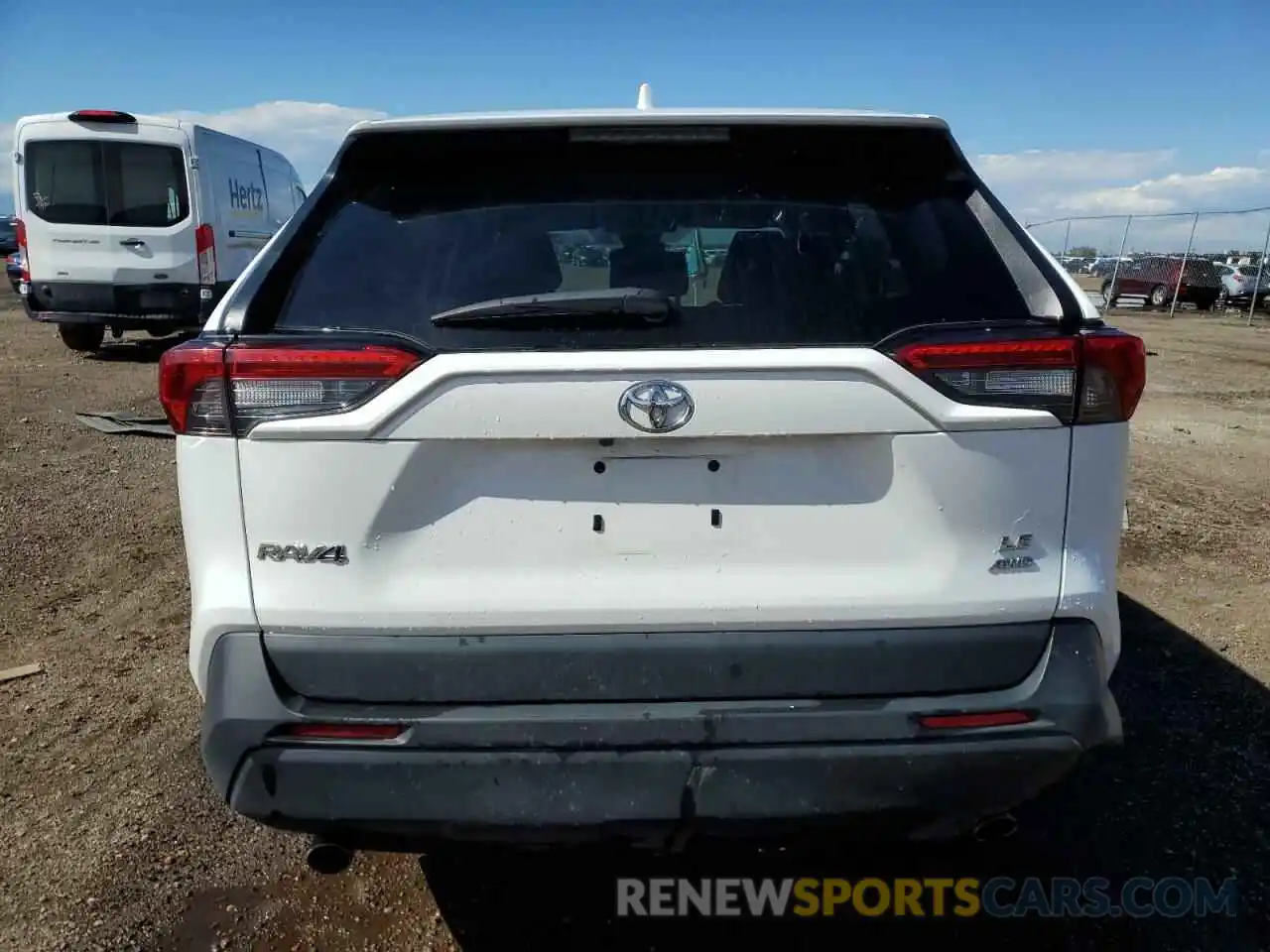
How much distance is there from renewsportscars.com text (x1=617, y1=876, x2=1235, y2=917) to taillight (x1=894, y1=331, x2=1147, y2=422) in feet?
4.64

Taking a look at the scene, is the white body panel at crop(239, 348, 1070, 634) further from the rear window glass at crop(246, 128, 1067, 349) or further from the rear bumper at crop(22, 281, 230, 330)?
the rear bumper at crop(22, 281, 230, 330)

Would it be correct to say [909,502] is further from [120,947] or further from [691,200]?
[120,947]

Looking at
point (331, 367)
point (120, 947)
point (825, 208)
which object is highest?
point (825, 208)

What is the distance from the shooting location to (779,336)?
1.99 m

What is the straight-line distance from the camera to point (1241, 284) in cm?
2497

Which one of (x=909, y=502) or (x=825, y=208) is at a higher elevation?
(x=825, y=208)

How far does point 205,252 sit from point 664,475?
11630 mm

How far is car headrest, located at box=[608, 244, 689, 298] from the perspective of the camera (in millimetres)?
2098

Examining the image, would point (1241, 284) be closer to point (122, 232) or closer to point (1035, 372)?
point (122, 232)

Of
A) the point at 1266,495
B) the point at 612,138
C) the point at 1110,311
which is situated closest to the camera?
the point at 612,138

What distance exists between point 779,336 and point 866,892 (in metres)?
1.59

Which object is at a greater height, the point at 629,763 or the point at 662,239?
the point at 662,239

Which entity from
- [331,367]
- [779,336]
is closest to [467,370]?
[331,367]

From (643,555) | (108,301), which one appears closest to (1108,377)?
(643,555)
